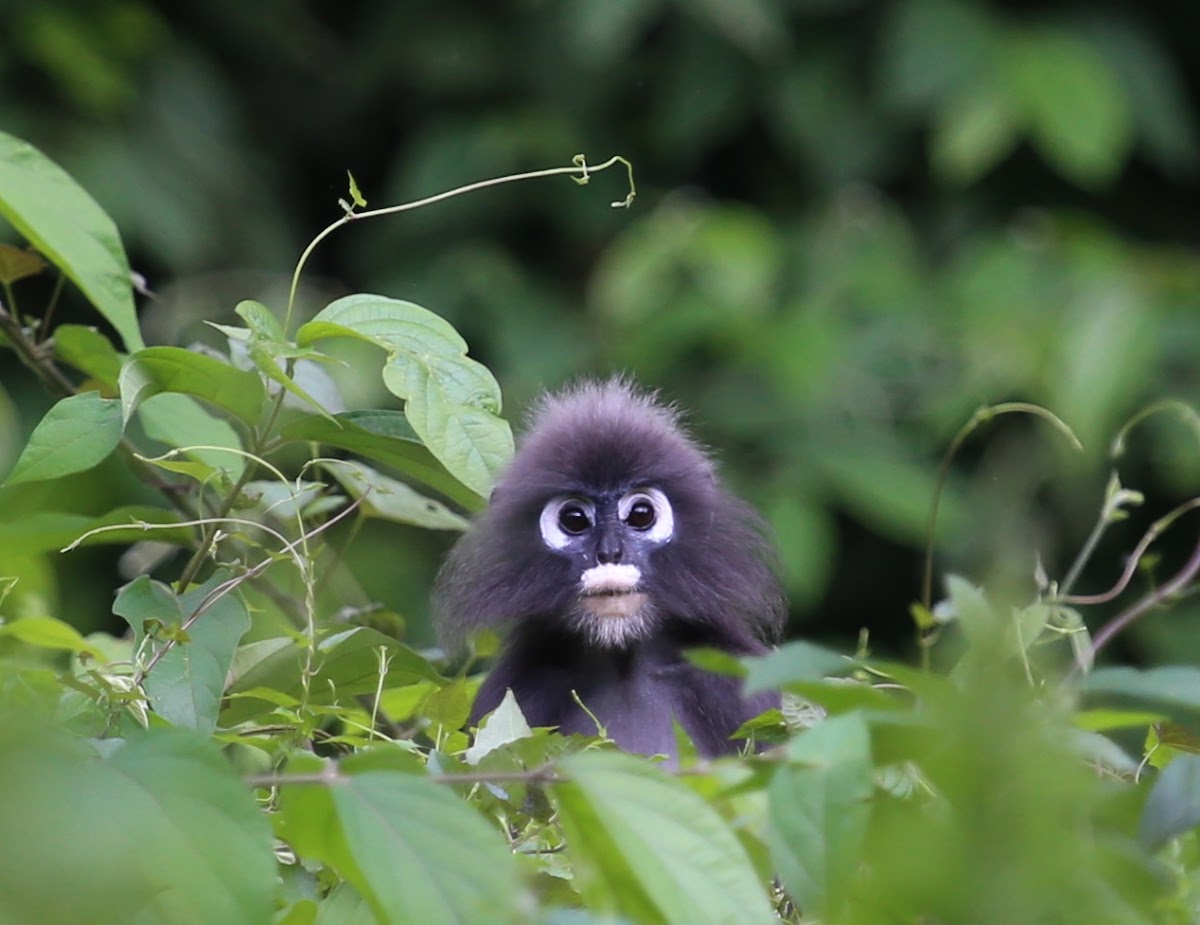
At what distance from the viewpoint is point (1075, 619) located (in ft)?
4.24

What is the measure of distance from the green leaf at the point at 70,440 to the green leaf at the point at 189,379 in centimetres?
3

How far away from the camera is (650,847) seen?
2.26ft

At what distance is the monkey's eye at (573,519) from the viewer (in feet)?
5.35

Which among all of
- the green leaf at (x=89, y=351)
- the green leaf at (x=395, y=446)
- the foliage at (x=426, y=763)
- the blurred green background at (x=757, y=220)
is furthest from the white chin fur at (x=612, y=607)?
the blurred green background at (x=757, y=220)

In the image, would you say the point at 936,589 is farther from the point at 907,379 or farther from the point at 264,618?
the point at 264,618

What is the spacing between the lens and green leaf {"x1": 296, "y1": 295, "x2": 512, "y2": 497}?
108cm

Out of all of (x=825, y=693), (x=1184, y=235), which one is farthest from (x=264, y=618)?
(x=1184, y=235)

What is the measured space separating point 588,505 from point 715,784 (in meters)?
0.85

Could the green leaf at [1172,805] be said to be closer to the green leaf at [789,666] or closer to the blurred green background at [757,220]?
the green leaf at [789,666]

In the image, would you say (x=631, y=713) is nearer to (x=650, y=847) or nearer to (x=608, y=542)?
(x=608, y=542)

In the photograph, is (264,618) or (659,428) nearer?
(264,618)

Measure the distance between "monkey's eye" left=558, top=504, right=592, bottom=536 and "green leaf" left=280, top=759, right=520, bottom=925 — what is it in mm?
914

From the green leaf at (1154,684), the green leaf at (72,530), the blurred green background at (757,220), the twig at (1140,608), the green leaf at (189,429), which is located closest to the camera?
the green leaf at (1154,684)

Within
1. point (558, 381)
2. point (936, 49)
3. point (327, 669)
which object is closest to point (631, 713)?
point (327, 669)
